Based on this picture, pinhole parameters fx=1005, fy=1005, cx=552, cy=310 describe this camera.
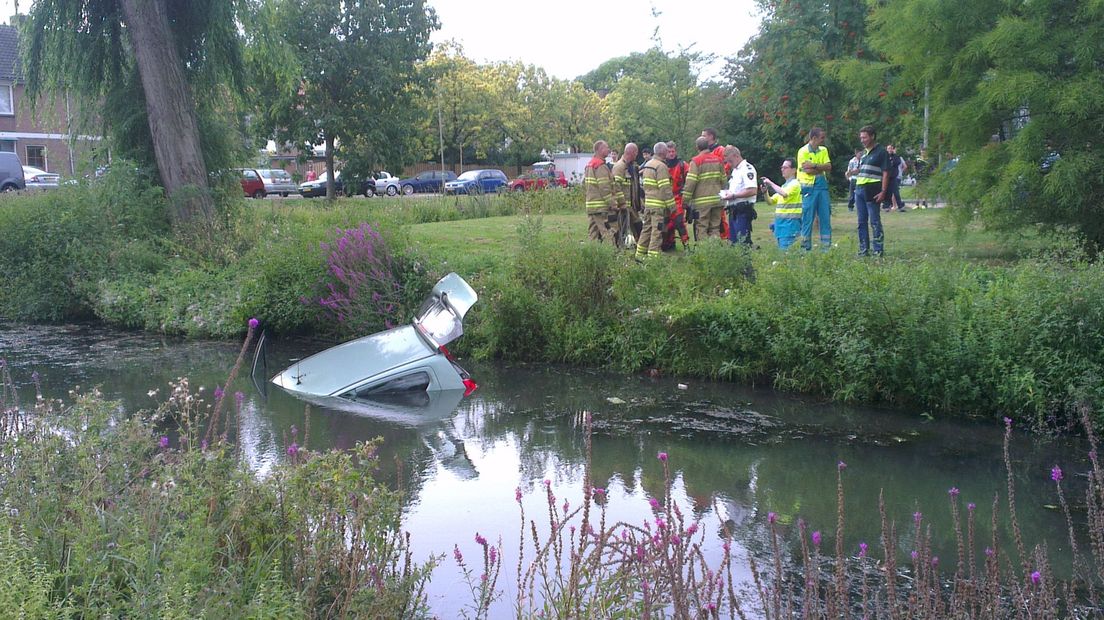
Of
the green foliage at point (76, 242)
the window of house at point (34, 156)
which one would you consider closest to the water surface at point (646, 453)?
the green foliage at point (76, 242)

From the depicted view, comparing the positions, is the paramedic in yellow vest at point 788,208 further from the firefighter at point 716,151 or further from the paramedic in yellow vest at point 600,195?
the paramedic in yellow vest at point 600,195

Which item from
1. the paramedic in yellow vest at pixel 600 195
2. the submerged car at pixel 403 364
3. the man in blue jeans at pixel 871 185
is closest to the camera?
the submerged car at pixel 403 364

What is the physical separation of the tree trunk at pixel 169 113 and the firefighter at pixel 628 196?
7342 mm

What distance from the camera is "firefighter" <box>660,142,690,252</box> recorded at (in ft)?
49.6

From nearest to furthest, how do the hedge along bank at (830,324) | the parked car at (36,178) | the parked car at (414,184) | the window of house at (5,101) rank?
the hedge along bank at (830,324), the parked car at (36,178), the window of house at (5,101), the parked car at (414,184)

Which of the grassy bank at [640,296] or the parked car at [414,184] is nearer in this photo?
the grassy bank at [640,296]

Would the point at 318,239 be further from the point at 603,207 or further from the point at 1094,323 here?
the point at 1094,323

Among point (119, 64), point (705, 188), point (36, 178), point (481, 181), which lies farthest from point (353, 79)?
point (705, 188)

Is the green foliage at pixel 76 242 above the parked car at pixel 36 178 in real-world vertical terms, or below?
below

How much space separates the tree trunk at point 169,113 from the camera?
17719 mm

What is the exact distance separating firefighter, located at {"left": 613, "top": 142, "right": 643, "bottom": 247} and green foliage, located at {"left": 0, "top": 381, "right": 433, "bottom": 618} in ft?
38.5

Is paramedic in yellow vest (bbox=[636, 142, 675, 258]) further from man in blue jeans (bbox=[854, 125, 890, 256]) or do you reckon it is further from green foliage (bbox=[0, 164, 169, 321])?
green foliage (bbox=[0, 164, 169, 321])

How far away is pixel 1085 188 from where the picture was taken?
1248cm

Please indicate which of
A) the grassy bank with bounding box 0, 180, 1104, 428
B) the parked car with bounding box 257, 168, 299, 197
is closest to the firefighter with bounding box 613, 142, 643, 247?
the grassy bank with bounding box 0, 180, 1104, 428
